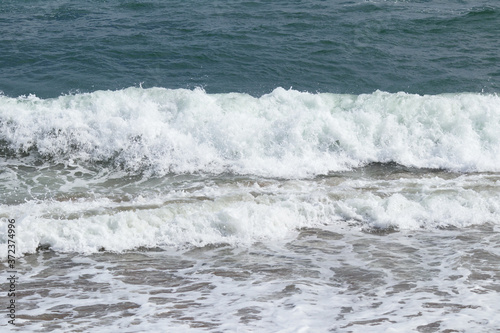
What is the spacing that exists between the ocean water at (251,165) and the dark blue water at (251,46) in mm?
81

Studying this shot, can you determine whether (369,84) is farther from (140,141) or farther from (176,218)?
(176,218)

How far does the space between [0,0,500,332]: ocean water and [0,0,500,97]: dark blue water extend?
3.2 inches

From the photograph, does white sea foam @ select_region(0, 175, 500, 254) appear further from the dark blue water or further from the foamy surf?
the dark blue water

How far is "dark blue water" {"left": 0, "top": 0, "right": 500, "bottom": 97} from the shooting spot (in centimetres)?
1602

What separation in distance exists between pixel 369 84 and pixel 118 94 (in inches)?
267

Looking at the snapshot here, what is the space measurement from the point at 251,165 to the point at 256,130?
4.37ft

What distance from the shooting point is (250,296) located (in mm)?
7184

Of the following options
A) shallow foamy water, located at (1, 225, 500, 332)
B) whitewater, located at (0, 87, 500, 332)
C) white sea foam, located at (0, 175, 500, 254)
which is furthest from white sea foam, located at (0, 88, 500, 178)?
shallow foamy water, located at (1, 225, 500, 332)

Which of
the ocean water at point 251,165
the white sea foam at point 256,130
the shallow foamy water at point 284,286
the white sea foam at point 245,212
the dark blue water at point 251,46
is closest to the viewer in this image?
the shallow foamy water at point 284,286

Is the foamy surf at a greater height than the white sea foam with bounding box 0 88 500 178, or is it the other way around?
the white sea foam with bounding box 0 88 500 178

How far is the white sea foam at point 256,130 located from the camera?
12.4 metres

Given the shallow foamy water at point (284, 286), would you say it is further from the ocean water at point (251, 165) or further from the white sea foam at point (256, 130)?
the white sea foam at point (256, 130)

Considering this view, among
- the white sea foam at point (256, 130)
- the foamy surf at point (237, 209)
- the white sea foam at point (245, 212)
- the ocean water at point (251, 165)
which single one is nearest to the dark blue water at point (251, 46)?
the ocean water at point (251, 165)

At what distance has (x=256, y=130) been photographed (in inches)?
520
